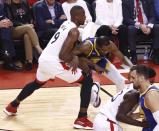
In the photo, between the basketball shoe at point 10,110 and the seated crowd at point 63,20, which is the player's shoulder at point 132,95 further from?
the seated crowd at point 63,20

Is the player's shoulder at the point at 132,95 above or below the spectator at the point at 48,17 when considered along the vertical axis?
below

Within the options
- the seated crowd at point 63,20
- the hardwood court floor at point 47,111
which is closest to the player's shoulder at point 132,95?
the hardwood court floor at point 47,111

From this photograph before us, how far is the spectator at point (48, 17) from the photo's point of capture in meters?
7.85

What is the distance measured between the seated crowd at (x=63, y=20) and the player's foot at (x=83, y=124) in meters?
2.90

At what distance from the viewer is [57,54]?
484 centimetres

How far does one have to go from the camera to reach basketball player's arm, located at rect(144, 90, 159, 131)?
3.30 metres

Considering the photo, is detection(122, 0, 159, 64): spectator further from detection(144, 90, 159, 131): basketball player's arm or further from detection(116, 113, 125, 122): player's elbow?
detection(144, 90, 159, 131): basketball player's arm

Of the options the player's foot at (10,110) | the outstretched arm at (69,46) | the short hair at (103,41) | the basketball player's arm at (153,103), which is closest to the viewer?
the basketball player's arm at (153,103)

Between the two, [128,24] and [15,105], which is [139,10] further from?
[15,105]

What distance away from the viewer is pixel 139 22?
8172 millimetres

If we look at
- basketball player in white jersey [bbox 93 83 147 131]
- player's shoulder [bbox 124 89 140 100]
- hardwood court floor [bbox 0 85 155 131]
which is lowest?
hardwood court floor [bbox 0 85 155 131]

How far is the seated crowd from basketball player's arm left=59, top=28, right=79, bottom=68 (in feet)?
9.36

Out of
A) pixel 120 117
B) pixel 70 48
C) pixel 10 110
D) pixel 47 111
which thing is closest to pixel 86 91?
pixel 70 48

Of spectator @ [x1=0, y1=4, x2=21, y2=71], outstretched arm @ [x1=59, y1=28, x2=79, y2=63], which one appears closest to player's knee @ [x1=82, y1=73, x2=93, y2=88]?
outstretched arm @ [x1=59, y1=28, x2=79, y2=63]
